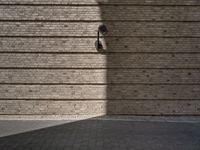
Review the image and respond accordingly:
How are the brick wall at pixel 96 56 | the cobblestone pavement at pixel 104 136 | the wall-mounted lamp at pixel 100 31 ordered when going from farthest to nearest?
the brick wall at pixel 96 56
the wall-mounted lamp at pixel 100 31
the cobblestone pavement at pixel 104 136

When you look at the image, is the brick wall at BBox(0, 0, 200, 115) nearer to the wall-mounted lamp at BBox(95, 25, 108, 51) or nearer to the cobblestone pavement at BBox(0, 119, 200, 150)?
the wall-mounted lamp at BBox(95, 25, 108, 51)

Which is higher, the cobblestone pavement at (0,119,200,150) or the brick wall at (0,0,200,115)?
the brick wall at (0,0,200,115)

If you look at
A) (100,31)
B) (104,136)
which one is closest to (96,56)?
(100,31)

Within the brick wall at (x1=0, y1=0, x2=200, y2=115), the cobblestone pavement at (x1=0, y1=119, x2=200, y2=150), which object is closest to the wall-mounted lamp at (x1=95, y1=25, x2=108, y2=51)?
the brick wall at (x1=0, y1=0, x2=200, y2=115)

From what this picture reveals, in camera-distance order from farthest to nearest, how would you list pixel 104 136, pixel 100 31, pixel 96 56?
1. pixel 96 56
2. pixel 100 31
3. pixel 104 136

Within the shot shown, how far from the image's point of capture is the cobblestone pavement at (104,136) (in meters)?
5.52

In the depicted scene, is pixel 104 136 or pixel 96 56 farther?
pixel 96 56

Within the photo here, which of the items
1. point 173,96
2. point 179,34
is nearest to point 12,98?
Result: point 173,96

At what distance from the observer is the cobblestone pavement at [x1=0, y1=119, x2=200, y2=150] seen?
5.52 meters

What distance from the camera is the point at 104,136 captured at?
618 cm

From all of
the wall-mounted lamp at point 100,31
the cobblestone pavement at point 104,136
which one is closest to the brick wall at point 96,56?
the wall-mounted lamp at point 100,31

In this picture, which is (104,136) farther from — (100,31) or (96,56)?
(100,31)

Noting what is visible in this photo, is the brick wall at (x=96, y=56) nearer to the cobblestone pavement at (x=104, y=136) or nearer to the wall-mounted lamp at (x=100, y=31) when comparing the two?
the wall-mounted lamp at (x=100, y=31)

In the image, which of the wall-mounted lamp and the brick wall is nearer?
the wall-mounted lamp
